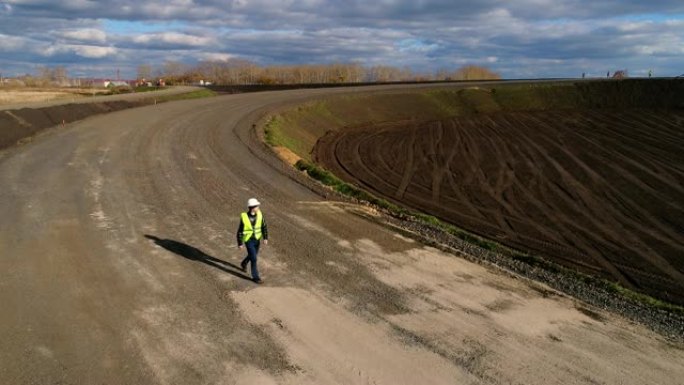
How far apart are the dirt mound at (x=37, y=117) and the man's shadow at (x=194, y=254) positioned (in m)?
13.8

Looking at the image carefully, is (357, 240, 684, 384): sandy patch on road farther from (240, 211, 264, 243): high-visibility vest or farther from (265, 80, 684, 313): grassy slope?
(265, 80, 684, 313): grassy slope

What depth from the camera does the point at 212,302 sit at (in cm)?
957

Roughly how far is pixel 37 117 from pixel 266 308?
2308 cm

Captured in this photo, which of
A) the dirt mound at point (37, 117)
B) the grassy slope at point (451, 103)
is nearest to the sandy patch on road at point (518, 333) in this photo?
the grassy slope at point (451, 103)

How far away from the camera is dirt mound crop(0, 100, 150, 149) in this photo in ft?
77.5

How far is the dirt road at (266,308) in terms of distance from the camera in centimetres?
771

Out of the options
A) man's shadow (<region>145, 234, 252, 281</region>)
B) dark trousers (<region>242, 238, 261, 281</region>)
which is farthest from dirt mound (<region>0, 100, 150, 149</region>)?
dark trousers (<region>242, 238, 261, 281</region>)

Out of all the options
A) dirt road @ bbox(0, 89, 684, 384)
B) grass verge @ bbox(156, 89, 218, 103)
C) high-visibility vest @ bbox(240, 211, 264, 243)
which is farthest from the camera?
grass verge @ bbox(156, 89, 218, 103)

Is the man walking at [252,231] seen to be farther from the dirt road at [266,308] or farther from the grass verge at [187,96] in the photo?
the grass verge at [187,96]

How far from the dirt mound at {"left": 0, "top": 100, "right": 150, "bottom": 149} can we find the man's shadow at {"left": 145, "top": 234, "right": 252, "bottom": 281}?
1384cm

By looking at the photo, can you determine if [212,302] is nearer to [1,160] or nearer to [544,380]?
[544,380]

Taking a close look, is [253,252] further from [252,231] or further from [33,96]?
[33,96]

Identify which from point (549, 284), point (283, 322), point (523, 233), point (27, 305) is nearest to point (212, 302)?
point (283, 322)

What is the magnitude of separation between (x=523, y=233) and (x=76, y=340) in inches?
480
